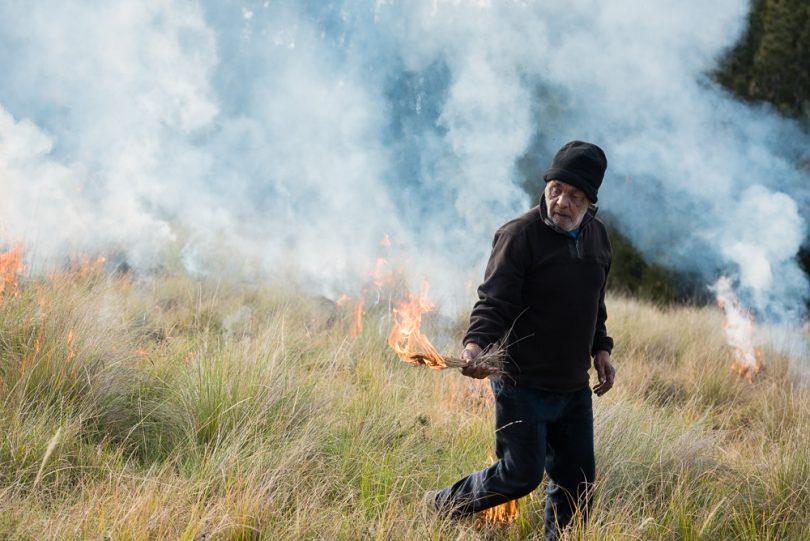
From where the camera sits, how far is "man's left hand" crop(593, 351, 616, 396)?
324 centimetres

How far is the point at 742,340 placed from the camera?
721 centimetres

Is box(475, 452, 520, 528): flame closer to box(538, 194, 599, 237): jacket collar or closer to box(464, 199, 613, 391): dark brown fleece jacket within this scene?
box(464, 199, 613, 391): dark brown fleece jacket

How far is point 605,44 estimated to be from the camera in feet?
32.7

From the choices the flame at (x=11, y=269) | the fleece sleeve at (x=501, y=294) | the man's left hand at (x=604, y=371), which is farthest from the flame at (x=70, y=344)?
the man's left hand at (x=604, y=371)

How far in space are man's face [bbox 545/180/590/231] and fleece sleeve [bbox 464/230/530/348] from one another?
0.17 metres

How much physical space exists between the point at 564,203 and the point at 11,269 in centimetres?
382

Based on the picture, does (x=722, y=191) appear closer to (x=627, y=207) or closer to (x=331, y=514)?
(x=627, y=207)

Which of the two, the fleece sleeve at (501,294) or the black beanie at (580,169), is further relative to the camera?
the black beanie at (580,169)

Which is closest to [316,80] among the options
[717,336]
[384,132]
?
[384,132]

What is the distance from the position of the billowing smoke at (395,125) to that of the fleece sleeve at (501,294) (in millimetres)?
5956

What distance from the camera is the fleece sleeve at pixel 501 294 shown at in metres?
2.81

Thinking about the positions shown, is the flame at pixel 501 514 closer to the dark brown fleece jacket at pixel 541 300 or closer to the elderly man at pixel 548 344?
the elderly man at pixel 548 344

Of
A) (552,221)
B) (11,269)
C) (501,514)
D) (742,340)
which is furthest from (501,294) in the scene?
(742,340)

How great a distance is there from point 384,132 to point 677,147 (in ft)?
13.1
